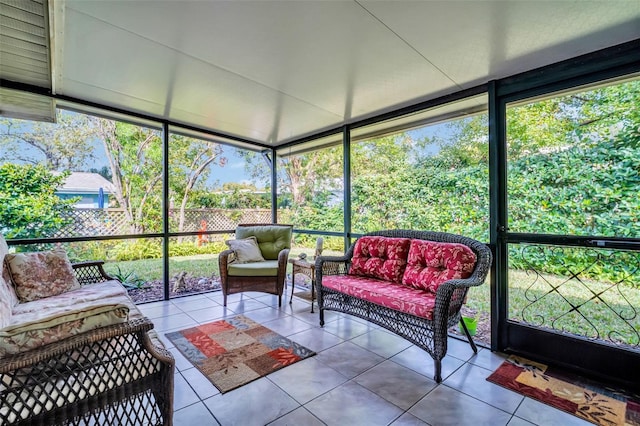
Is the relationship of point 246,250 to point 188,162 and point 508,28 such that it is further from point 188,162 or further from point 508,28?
point 508,28

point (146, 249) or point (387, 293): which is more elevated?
point (146, 249)

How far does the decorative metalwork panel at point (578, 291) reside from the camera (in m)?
2.04

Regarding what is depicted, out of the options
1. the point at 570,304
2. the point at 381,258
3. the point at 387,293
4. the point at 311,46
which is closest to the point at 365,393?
the point at 387,293

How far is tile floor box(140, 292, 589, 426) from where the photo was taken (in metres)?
1.64

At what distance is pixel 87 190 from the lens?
3973 mm

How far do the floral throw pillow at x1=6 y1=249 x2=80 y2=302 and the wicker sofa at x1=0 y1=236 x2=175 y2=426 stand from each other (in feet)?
3.05

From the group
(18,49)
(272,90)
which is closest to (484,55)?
(272,90)

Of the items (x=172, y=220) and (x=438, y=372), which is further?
(x=172, y=220)

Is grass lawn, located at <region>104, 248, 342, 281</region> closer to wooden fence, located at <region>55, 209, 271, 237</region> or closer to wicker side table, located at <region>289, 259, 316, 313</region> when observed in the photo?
wooden fence, located at <region>55, 209, 271, 237</region>

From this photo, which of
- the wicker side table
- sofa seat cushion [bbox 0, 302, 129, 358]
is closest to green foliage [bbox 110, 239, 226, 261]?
the wicker side table

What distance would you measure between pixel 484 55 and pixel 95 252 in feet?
15.2

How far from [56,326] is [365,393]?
1.69 m

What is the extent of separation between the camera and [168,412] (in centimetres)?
130

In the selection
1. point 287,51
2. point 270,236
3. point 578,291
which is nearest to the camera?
point 287,51
